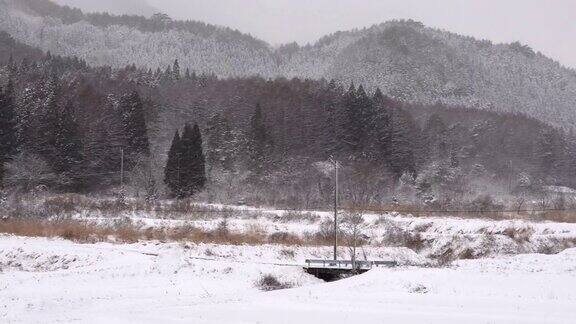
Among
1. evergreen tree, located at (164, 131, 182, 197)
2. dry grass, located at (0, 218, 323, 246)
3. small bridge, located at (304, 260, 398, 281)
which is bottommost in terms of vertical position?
small bridge, located at (304, 260, 398, 281)

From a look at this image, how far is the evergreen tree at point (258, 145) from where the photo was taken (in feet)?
231

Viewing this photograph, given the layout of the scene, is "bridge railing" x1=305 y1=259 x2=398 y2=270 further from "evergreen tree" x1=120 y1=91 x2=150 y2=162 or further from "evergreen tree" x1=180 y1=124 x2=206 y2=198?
"evergreen tree" x1=120 y1=91 x2=150 y2=162

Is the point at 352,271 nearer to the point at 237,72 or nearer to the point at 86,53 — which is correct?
the point at 237,72

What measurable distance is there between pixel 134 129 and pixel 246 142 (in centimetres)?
1549

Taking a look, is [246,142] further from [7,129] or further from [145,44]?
[145,44]

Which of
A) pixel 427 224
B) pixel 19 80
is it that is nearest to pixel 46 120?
pixel 19 80

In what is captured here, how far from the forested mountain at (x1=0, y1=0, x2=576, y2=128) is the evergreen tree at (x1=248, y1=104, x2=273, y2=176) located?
5947cm

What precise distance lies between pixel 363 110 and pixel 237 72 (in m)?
83.3

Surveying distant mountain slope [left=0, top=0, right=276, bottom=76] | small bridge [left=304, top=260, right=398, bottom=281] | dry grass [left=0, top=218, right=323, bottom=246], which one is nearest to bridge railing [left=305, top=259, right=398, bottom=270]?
small bridge [left=304, top=260, right=398, bottom=281]

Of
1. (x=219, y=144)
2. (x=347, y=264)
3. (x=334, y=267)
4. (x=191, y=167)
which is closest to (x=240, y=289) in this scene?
(x=334, y=267)

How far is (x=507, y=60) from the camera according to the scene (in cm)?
17475

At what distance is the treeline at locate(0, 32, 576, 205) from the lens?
6191 cm

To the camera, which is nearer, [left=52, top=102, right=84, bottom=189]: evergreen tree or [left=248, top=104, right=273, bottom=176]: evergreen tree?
[left=52, top=102, right=84, bottom=189]: evergreen tree

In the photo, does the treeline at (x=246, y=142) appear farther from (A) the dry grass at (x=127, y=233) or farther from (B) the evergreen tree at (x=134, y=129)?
(A) the dry grass at (x=127, y=233)
